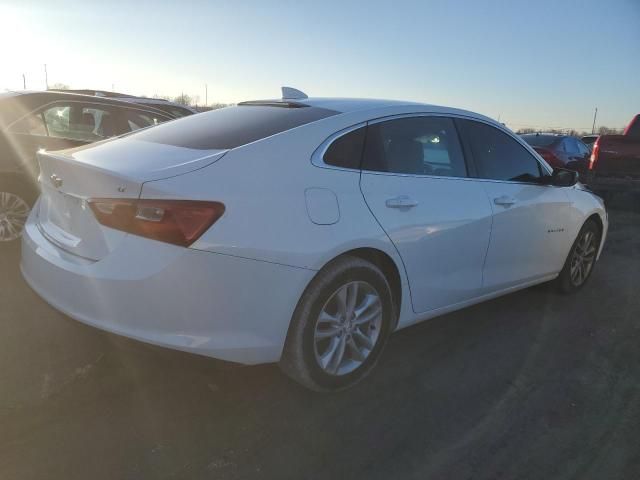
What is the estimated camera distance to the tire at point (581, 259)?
4.78m

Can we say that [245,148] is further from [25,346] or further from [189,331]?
[25,346]

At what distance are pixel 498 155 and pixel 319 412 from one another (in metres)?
2.33

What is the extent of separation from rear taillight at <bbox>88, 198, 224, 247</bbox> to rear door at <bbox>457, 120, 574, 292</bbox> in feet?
6.89

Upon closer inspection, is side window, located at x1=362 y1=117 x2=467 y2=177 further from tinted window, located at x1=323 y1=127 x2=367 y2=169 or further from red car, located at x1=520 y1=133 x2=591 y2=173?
red car, located at x1=520 y1=133 x2=591 y2=173

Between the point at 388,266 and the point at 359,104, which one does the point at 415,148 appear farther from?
the point at 388,266

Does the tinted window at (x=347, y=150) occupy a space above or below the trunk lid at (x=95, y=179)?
above

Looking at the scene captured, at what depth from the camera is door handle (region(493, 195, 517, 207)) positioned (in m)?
3.71

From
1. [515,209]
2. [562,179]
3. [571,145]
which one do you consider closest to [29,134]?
[515,209]

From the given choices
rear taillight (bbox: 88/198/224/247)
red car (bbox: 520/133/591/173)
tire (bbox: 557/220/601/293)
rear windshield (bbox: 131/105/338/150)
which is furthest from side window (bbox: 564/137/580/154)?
rear taillight (bbox: 88/198/224/247)

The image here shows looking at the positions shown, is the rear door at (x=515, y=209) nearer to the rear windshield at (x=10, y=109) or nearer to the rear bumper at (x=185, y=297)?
the rear bumper at (x=185, y=297)

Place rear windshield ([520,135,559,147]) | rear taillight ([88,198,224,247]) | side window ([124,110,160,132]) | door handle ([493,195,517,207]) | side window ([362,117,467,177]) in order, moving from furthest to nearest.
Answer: rear windshield ([520,135,559,147]) → side window ([124,110,160,132]) → door handle ([493,195,517,207]) → side window ([362,117,467,177]) → rear taillight ([88,198,224,247])

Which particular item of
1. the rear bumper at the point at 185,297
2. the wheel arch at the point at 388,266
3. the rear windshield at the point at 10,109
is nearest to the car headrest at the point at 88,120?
the rear windshield at the point at 10,109

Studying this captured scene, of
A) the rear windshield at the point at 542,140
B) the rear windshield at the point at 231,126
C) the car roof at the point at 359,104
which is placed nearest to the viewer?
the rear windshield at the point at 231,126

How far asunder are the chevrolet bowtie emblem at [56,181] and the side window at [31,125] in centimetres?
272
